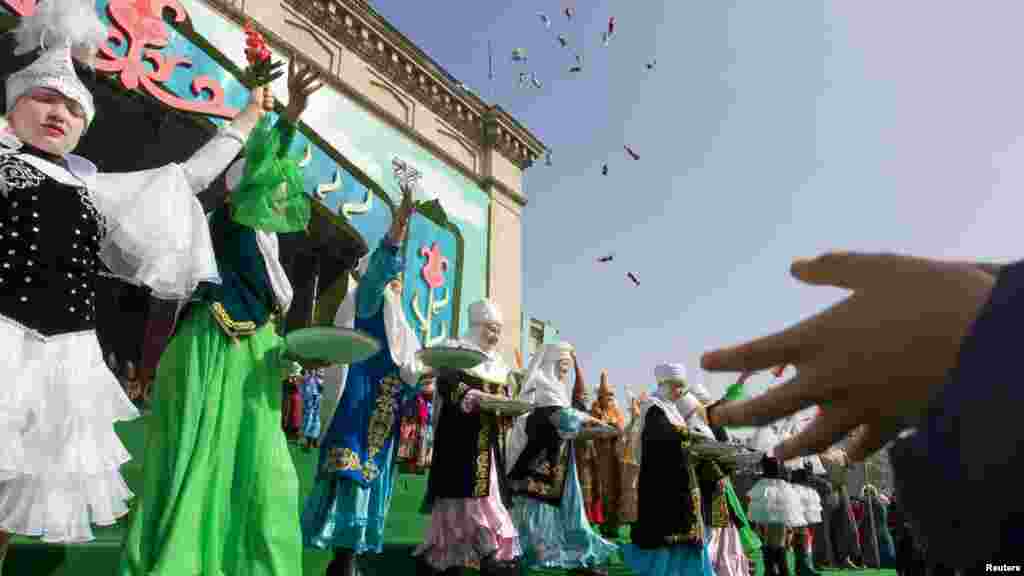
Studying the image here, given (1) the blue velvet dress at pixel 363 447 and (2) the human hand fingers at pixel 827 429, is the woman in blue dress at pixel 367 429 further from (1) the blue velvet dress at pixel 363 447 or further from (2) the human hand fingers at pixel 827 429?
(2) the human hand fingers at pixel 827 429

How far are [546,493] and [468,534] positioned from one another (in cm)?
139

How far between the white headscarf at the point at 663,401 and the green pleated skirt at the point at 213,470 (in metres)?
4.00

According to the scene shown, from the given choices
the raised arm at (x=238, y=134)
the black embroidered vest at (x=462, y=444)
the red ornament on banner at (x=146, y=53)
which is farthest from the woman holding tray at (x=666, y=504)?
the red ornament on banner at (x=146, y=53)

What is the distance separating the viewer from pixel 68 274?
2584 millimetres

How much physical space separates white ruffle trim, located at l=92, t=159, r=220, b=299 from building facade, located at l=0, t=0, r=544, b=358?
435cm

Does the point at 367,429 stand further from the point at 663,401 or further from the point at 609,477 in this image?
the point at 609,477

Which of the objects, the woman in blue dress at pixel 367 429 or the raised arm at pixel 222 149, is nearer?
the raised arm at pixel 222 149

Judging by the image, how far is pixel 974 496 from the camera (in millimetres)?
635

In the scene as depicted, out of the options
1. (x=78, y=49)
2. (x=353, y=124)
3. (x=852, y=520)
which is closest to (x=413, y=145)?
(x=353, y=124)

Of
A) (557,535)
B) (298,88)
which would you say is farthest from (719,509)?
(298,88)

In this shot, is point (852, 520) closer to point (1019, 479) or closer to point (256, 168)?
point (256, 168)

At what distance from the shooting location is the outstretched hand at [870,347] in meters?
0.76

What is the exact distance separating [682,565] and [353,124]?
9.29m

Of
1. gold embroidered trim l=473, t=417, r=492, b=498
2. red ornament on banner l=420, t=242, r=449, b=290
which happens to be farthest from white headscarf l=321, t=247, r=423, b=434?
red ornament on banner l=420, t=242, r=449, b=290
